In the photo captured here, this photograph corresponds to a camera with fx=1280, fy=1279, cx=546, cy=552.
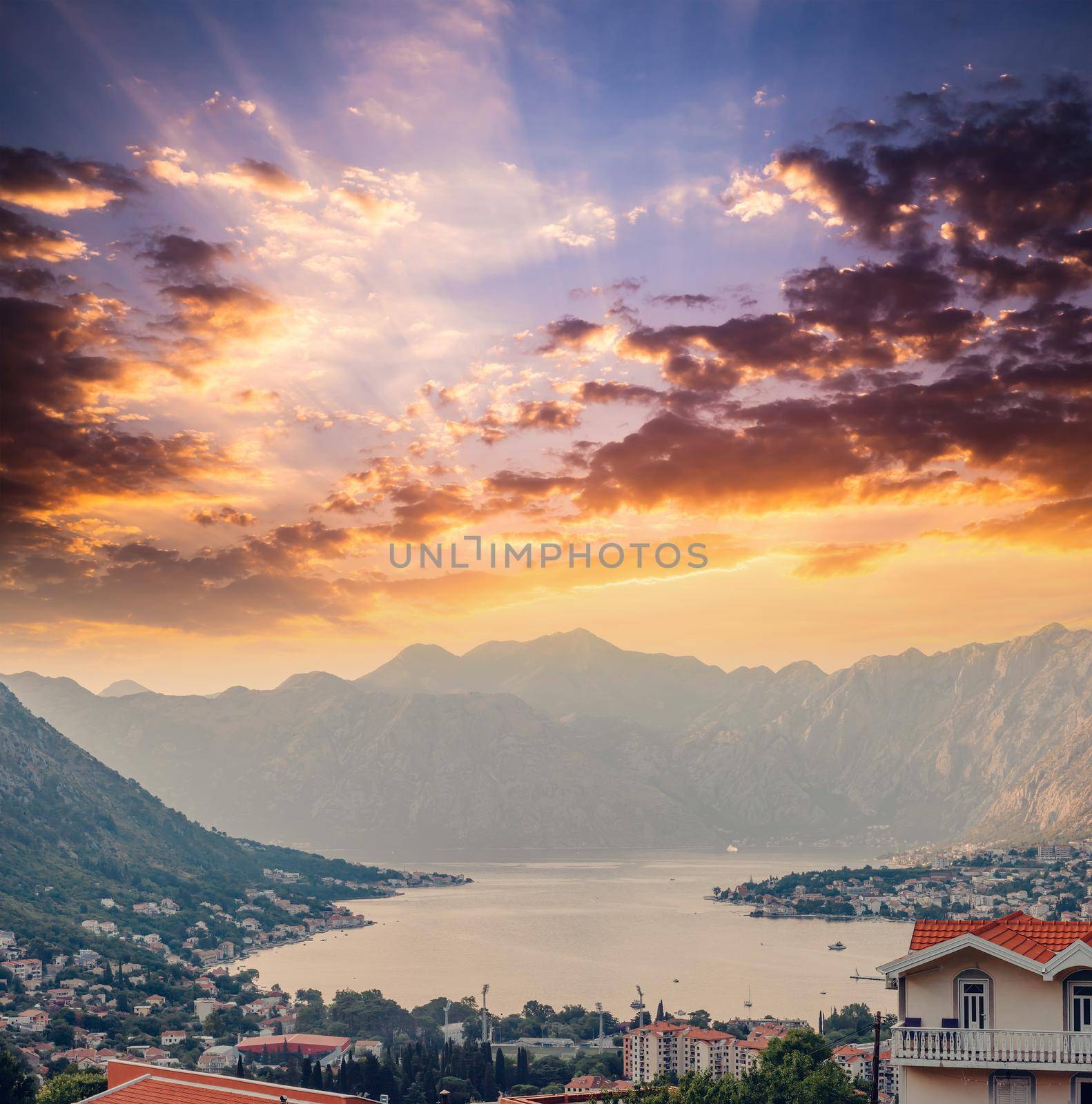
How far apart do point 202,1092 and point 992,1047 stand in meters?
8.96

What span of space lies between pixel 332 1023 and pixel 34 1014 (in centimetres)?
→ 1684

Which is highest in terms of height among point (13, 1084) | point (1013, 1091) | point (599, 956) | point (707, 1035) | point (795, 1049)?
point (1013, 1091)

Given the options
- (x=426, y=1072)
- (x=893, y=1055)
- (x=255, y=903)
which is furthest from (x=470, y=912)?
(x=893, y=1055)

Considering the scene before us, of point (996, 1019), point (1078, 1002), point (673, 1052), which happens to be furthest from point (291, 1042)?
point (1078, 1002)

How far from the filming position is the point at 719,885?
19038 cm

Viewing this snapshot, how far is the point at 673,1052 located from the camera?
63281 millimetres

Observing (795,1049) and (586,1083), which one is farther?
(586,1083)

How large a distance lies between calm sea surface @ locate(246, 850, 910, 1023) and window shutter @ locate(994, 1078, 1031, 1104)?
68906mm

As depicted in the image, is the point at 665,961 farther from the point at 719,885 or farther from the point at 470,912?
the point at 719,885

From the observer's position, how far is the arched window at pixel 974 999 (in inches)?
459

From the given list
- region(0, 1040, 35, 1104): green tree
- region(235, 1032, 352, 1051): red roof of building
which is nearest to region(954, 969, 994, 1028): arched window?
region(0, 1040, 35, 1104): green tree

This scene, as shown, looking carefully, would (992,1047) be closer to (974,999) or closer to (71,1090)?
(974,999)

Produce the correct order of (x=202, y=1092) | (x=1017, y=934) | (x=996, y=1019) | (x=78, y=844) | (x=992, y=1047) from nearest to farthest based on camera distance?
(x=992, y=1047) < (x=996, y=1019) < (x=1017, y=934) < (x=202, y=1092) < (x=78, y=844)

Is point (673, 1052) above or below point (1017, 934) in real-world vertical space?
below
